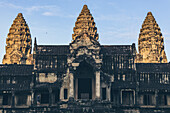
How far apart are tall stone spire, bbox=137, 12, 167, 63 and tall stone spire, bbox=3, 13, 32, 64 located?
4286cm

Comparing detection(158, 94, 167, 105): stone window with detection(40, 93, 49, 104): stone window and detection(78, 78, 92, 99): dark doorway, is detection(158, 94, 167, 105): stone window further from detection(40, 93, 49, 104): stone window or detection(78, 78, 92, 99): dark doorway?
detection(40, 93, 49, 104): stone window

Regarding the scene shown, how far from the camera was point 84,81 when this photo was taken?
191 ft

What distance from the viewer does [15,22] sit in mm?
122188

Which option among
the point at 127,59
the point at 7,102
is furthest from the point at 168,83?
the point at 7,102

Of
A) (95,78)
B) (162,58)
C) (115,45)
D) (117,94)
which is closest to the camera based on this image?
(95,78)

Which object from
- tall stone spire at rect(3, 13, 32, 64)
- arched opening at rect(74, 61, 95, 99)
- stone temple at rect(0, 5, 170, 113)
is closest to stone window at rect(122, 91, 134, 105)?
stone temple at rect(0, 5, 170, 113)

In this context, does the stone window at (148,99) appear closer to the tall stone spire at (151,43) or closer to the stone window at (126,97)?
the stone window at (126,97)

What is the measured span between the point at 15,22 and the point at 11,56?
1456 centimetres

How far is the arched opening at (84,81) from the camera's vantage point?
190 feet

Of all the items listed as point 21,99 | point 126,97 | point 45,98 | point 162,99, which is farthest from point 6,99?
point 162,99

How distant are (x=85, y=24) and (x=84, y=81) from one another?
59.3 meters

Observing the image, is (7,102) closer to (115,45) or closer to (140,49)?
(115,45)

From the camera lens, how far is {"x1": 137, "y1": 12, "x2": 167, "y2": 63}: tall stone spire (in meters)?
116

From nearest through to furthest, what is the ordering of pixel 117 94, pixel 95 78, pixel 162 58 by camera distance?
pixel 95 78 → pixel 117 94 → pixel 162 58
